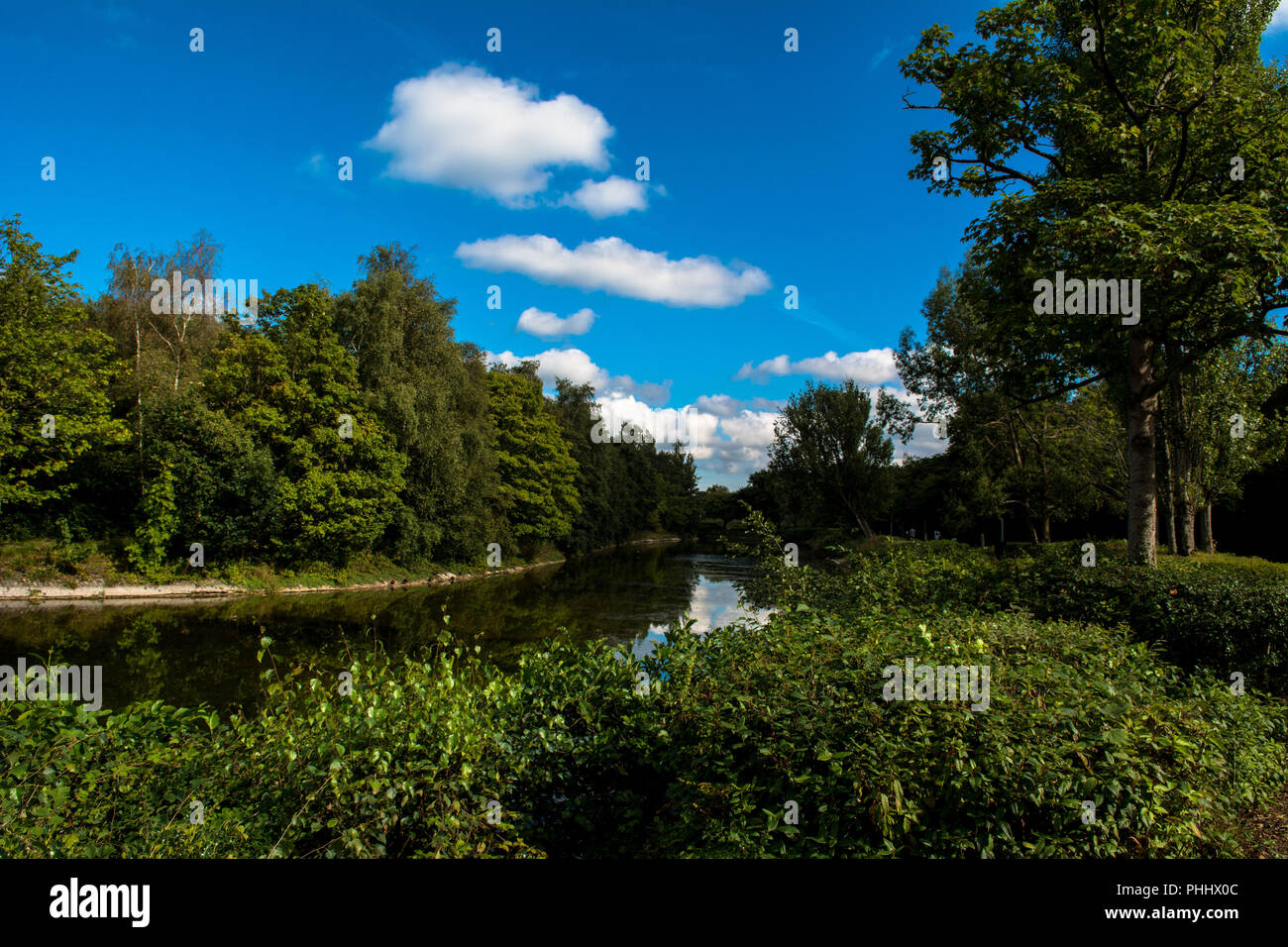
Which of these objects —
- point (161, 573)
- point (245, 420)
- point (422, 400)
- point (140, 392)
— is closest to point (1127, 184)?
point (422, 400)

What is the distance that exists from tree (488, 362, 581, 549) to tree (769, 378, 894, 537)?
16.8 metres

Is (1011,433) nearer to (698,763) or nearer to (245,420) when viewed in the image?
(698,763)

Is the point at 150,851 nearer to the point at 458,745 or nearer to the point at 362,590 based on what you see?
the point at 458,745

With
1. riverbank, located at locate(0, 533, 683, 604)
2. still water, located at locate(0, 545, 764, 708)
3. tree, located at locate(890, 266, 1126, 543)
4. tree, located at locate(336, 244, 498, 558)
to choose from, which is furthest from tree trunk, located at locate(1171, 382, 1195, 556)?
riverbank, located at locate(0, 533, 683, 604)

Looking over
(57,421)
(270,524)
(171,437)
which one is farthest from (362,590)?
(57,421)

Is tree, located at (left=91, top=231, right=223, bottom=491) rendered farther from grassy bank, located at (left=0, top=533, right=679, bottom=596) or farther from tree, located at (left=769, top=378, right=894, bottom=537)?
tree, located at (left=769, top=378, right=894, bottom=537)

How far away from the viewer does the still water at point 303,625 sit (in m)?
13.6

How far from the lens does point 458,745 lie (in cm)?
396

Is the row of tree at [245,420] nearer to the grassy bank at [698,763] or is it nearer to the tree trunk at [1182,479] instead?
Answer: the grassy bank at [698,763]

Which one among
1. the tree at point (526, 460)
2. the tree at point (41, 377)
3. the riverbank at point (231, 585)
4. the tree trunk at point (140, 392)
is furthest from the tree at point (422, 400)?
the tree at point (41, 377)

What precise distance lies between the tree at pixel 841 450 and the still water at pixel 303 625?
13389mm

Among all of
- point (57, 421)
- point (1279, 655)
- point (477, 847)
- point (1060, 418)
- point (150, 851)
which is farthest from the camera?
point (1060, 418)

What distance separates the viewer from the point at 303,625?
20.6 meters

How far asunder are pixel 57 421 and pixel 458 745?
26106 mm
